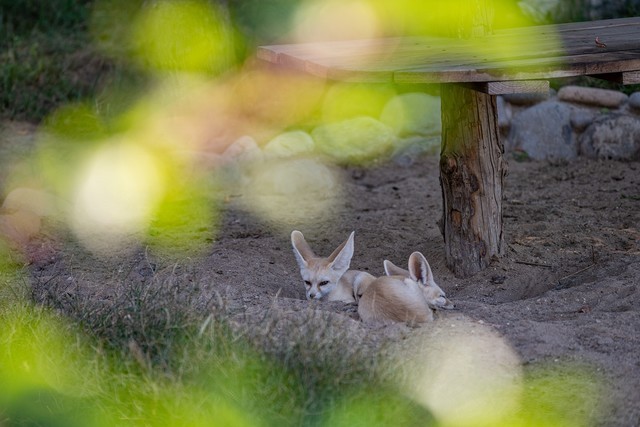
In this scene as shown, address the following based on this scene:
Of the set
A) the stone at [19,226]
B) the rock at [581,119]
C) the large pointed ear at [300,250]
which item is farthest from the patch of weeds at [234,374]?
the rock at [581,119]

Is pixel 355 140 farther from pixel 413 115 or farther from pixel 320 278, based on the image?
pixel 320 278

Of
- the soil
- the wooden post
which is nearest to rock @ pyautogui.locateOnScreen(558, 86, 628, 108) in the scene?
the soil

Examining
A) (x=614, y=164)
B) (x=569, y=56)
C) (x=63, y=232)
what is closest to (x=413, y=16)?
(x=614, y=164)

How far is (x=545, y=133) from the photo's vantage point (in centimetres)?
916

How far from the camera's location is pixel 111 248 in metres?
6.93

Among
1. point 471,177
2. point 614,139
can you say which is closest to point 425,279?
point 471,177

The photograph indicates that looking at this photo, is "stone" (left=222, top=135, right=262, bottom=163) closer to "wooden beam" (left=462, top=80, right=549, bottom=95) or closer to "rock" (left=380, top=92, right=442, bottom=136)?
"rock" (left=380, top=92, right=442, bottom=136)

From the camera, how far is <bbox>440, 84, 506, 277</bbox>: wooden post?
5.91 meters

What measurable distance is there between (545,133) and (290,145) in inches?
96.0

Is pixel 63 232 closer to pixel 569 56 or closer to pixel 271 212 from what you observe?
pixel 271 212

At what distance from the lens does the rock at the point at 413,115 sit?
9.66 meters

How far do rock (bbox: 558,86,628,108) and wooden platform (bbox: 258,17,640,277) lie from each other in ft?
8.77

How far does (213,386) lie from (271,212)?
4.40m

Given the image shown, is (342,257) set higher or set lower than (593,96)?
lower
